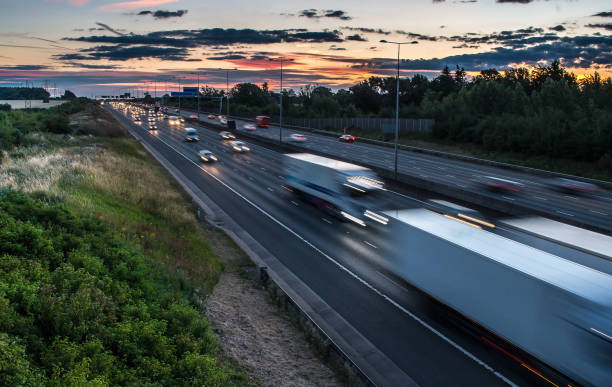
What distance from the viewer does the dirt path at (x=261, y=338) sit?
1147 cm

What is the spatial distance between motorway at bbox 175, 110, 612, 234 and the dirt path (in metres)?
16.1

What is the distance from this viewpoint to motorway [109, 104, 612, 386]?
12.1m

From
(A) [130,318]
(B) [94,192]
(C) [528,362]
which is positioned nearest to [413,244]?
(C) [528,362]

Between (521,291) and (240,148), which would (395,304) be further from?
(240,148)

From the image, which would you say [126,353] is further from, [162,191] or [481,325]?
[162,191]

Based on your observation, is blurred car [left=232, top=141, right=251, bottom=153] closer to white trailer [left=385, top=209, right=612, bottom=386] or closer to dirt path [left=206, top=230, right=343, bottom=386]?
dirt path [left=206, top=230, right=343, bottom=386]

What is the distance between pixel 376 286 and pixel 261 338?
5603 millimetres

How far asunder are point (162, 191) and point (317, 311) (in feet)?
61.2

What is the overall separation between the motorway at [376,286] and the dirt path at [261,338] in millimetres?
2078

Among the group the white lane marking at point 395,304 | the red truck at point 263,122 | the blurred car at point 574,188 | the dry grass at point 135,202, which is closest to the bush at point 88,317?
the dry grass at point 135,202

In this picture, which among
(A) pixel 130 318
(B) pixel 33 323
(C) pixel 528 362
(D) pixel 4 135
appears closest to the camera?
(B) pixel 33 323

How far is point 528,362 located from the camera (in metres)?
11.9

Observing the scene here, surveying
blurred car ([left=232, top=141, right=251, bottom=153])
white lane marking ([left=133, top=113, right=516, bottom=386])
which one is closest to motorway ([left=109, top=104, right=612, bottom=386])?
white lane marking ([left=133, top=113, right=516, bottom=386])

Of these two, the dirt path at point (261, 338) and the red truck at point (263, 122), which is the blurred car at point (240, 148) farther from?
the dirt path at point (261, 338)
